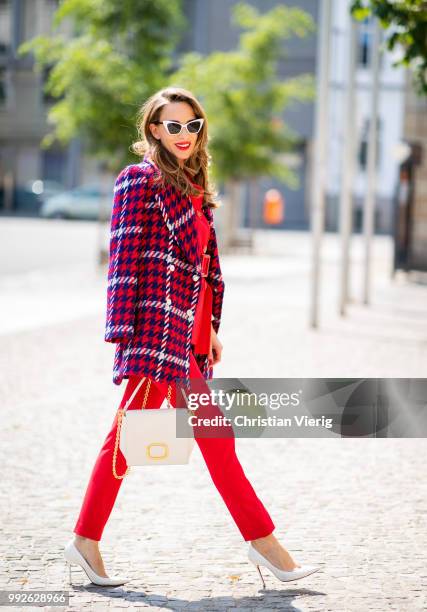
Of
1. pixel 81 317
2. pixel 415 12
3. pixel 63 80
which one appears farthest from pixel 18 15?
pixel 415 12

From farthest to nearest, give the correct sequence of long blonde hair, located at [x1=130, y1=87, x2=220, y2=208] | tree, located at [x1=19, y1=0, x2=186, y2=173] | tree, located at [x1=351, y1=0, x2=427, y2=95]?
tree, located at [x1=19, y1=0, x2=186, y2=173] → tree, located at [x1=351, y1=0, x2=427, y2=95] → long blonde hair, located at [x1=130, y1=87, x2=220, y2=208]

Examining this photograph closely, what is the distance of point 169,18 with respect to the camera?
66.3ft

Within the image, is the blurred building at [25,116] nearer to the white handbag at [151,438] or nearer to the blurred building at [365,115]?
the blurred building at [365,115]

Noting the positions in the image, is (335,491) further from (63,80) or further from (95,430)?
(63,80)

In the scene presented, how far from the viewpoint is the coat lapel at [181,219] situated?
4.06m

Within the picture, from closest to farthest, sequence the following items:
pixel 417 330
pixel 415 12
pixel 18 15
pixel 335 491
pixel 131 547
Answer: pixel 131 547, pixel 335 491, pixel 415 12, pixel 417 330, pixel 18 15

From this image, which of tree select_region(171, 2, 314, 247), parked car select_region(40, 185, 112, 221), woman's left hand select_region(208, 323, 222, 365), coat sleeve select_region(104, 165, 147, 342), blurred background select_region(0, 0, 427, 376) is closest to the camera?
coat sleeve select_region(104, 165, 147, 342)

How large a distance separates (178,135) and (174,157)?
0.25ft

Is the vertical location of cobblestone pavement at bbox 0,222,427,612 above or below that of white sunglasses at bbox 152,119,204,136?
below

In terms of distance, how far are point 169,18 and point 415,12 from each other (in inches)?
468

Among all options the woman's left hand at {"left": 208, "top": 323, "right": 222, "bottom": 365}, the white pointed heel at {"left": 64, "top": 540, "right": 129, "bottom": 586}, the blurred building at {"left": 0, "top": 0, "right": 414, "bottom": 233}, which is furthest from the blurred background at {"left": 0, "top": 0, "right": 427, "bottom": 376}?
the blurred building at {"left": 0, "top": 0, "right": 414, "bottom": 233}

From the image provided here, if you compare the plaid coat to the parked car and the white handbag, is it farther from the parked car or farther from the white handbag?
the parked car

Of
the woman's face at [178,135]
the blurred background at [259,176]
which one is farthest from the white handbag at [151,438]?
the blurred background at [259,176]

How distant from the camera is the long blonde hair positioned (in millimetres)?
4113
